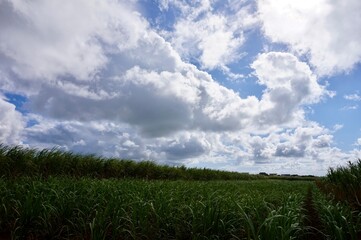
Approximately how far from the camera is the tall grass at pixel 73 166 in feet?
47.6

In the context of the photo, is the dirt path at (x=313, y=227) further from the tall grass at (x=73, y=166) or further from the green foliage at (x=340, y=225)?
the tall grass at (x=73, y=166)

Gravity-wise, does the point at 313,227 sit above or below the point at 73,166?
below

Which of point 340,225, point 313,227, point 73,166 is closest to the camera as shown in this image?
point 340,225

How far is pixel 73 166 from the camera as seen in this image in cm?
1828

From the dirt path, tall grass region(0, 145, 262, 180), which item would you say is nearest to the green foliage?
the dirt path

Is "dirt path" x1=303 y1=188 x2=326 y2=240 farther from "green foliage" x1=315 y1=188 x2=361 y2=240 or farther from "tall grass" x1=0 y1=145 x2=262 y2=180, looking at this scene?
"tall grass" x1=0 y1=145 x2=262 y2=180

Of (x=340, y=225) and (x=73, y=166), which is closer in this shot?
(x=340, y=225)

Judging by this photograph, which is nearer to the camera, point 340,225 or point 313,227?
point 340,225

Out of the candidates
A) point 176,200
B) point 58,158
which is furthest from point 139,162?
point 176,200

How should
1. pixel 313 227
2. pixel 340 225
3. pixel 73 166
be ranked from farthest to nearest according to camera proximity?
pixel 73 166 → pixel 313 227 → pixel 340 225

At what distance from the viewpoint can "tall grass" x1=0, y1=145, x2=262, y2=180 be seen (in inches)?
571

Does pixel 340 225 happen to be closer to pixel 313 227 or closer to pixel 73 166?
pixel 313 227

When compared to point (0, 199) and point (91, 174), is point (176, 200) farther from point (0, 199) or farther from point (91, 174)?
point (91, 174)

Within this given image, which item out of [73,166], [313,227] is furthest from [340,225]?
[73,166]
